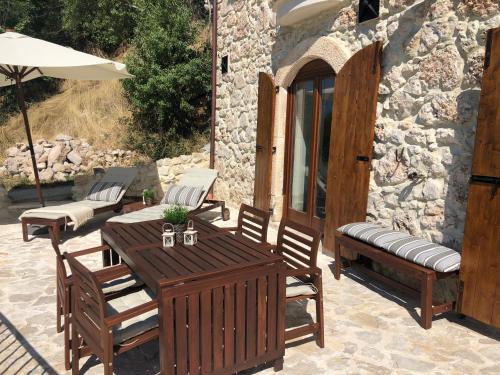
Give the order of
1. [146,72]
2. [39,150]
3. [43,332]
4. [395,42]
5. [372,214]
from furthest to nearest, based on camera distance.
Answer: [39,150] < [146,72] < [372,214] < [395,42] < [43,332]

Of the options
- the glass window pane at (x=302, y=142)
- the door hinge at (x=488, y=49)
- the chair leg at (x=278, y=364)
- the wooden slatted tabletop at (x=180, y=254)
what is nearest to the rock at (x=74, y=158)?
the glass window pane at (x=302, y=142)

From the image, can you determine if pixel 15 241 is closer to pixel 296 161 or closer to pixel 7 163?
pixel 296 161

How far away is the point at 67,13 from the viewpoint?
15.0 meters

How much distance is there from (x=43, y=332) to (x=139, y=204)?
3.20 metres

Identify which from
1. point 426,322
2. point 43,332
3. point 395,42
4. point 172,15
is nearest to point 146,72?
point 172,15

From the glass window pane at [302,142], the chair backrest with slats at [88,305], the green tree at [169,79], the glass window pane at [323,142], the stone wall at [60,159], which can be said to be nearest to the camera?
the chair backrest with slats at [88,305]

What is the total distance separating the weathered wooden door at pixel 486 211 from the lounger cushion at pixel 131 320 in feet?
7.87

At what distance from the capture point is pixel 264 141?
6117 mm

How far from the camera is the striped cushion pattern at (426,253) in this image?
10.0 feet

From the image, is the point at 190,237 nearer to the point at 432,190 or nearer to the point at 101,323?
the point at 101,323

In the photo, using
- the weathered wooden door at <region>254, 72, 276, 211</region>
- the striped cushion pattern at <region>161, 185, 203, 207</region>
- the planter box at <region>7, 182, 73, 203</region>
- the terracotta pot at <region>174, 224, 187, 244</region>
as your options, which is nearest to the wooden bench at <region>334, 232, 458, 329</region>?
the terracotta pot at <region>174, 224, 187, 244</region>

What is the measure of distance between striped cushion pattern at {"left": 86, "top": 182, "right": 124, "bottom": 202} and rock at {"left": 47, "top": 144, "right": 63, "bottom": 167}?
4.57 metres

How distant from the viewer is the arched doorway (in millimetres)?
5160

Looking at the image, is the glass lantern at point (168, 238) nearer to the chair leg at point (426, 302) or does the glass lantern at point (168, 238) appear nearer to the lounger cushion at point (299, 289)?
the lounger cushion at point (299, 289)
